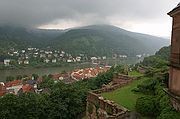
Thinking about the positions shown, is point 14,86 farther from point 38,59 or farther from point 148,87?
A: point 38,59

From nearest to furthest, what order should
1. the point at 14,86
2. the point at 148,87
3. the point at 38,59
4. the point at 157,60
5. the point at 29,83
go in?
the point at 148,87
the point at 157,60
the point at 14,86
the point at 29,83
the point at 38,59

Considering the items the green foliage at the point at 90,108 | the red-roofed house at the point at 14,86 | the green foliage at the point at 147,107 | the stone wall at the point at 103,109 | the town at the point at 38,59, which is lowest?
the red-roofed house at the point at 14,86

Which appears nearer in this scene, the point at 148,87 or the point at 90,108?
the point at 148,87

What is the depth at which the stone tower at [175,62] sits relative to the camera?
42.3ft

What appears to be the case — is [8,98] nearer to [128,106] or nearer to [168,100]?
[128,106]

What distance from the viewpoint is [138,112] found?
50.9 ft

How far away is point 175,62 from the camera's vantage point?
43.5 ft

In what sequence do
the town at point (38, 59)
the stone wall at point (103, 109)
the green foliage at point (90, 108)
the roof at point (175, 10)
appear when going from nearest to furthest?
1. the roof at point (175, 10)
2. the stone wall at point (103, 109)
3. the green foliage at point (90, 108)
4. the town at point (38, 59)

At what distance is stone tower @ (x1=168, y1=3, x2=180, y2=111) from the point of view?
12.9 m

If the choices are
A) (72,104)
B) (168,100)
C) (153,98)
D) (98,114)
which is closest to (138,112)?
(153,98)

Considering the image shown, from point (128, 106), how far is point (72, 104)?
15.5 meters

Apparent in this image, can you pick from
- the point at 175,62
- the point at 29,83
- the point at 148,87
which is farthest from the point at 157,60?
the point at 175,62

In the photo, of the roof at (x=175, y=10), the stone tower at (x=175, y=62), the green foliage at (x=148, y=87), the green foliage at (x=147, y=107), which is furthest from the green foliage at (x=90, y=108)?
the roof at (x=175, y=10)

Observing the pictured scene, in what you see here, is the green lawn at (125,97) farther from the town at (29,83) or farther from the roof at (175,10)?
the town at (29,83)
